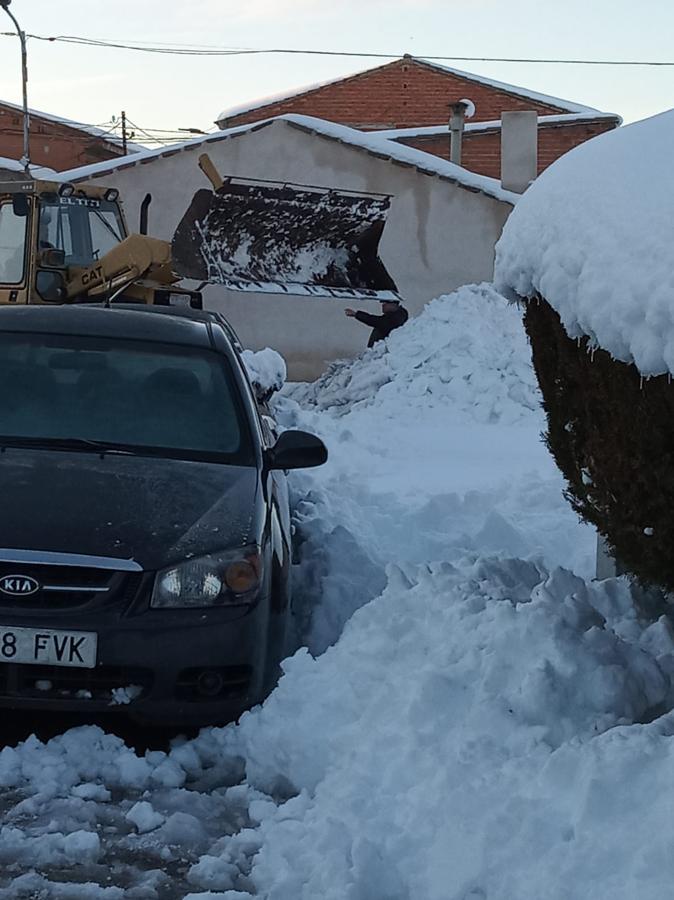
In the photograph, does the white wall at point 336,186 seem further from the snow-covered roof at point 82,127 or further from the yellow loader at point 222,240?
the snow-covered roof at point 82,127

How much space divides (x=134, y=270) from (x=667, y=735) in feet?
31.4

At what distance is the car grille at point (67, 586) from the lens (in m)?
4.24

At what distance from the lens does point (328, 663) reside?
4566 mm

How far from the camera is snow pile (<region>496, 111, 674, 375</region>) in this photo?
10.9 ft

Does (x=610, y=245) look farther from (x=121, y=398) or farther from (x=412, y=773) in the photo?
(x=121, y=398)

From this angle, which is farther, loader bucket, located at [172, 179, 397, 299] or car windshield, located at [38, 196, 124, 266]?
loader bucket, located at [172, 179, 397, 299]

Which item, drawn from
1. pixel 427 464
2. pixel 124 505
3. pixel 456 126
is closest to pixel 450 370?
pixel 427 464

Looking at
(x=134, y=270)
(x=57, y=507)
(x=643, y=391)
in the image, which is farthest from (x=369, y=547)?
(x=134, y=270)

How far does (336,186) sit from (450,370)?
32.9 ft

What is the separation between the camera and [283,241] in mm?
17297

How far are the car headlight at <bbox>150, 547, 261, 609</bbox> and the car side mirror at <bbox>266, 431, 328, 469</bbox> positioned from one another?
0.78 m

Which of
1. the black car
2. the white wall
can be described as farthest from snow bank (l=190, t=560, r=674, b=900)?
the white wall

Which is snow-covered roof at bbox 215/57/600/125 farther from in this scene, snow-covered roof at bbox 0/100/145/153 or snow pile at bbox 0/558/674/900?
snow pile at bbox 0/558/674/900

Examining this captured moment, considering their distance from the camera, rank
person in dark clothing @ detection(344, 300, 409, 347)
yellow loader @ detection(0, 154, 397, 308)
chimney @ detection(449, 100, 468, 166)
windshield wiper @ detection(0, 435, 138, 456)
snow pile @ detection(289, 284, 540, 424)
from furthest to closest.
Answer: chimney @ detection(449, 100, 468, 166), person in dark clothing @ detection(344, 300, 409, 347), snow pile @ detection(289, 284, 540, 424), yellow loader @ detection(0, 154, 397, 308), windshield wiper @ detection(0, 435, 138, 456)
